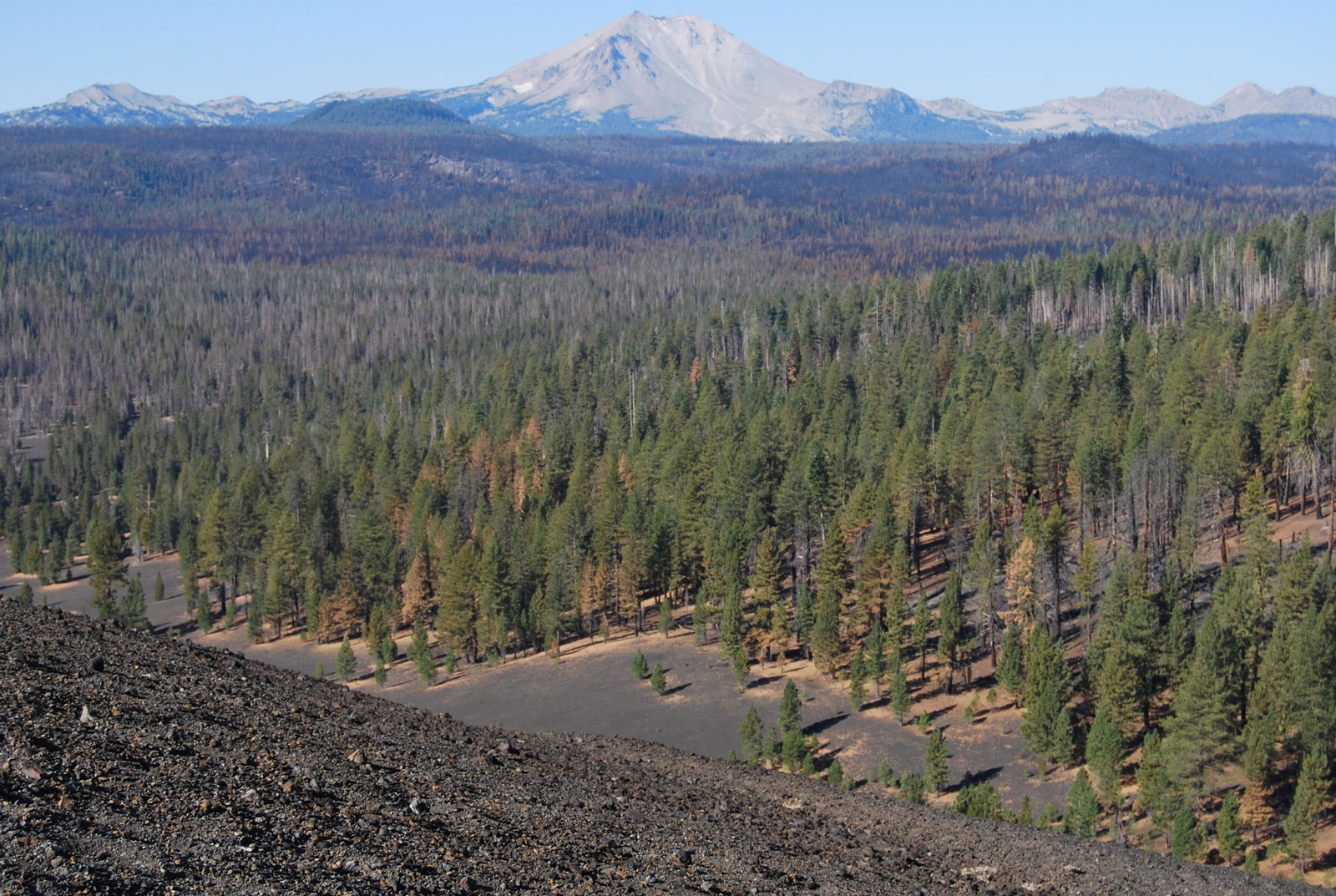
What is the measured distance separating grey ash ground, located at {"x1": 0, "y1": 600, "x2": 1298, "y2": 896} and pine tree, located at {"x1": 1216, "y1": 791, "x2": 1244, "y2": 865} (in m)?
16.4

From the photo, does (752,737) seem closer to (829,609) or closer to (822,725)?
(822,725)

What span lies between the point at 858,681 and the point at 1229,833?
21669 millimetres

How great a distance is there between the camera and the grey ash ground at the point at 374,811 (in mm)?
17297

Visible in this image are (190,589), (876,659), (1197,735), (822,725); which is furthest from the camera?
(190,589)

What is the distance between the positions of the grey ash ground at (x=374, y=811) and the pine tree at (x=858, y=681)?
30219 mm

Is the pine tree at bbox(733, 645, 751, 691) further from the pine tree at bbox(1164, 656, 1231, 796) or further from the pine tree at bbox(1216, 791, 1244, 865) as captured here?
the pine tree at bbox(1216, 791, 1244, 865)

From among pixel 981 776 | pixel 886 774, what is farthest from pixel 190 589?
pixel 981 776

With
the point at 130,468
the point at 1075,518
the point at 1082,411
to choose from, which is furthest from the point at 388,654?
the point at 130,468

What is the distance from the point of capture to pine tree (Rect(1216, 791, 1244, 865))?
42.1 metres

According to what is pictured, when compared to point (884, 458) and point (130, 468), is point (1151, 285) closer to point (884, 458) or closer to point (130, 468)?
point (884, 458)

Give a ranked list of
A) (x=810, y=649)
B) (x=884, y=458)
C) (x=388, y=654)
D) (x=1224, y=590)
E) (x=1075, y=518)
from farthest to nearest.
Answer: (x=884, y=458)
(x=1075, y=518)
(x=388, y=654)
(x=810, y=649)
(x=1224, y=590)

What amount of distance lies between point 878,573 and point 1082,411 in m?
30.8

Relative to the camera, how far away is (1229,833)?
42188 millimetres

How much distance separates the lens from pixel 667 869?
67.0 feet
